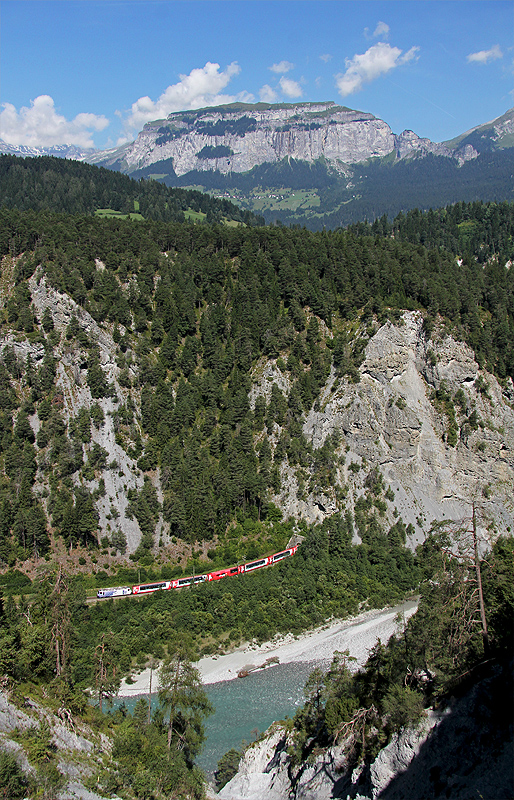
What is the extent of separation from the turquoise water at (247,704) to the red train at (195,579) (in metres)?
13.7

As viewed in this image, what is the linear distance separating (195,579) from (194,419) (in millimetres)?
24300

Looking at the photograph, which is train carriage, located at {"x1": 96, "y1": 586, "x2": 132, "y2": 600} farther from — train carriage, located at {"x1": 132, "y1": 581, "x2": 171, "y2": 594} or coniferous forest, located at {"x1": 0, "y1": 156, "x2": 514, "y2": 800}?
coniferous forest, located at {"x1": 0, "y1": 156, "x2": 514, "y2": 800}

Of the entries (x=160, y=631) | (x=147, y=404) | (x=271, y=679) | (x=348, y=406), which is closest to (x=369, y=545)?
(x=348, y=406)

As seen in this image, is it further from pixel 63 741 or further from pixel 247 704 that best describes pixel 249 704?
pixel 63 741

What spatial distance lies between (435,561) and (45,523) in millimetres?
47680

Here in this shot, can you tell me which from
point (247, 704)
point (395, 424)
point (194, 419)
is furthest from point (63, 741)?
point (395, 424)

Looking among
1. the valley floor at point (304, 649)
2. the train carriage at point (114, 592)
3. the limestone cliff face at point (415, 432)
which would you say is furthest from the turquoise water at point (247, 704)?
the limestone cliff face at point (415, 432)

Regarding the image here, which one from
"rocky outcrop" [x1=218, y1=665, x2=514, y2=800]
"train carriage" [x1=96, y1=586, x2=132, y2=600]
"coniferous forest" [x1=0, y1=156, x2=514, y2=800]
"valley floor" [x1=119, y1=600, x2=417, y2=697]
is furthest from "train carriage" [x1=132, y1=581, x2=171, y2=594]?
"rocky outcrop" [x1=218, y1=665, x2=514, y2=800]

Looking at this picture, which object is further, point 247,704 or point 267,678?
point 267,678

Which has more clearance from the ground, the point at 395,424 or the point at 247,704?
the point at 395,424

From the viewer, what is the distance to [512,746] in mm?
18922

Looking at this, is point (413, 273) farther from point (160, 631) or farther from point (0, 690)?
point (0, 690)

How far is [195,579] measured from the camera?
65.2 metres

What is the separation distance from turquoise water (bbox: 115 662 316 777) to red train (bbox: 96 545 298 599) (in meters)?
13.7
